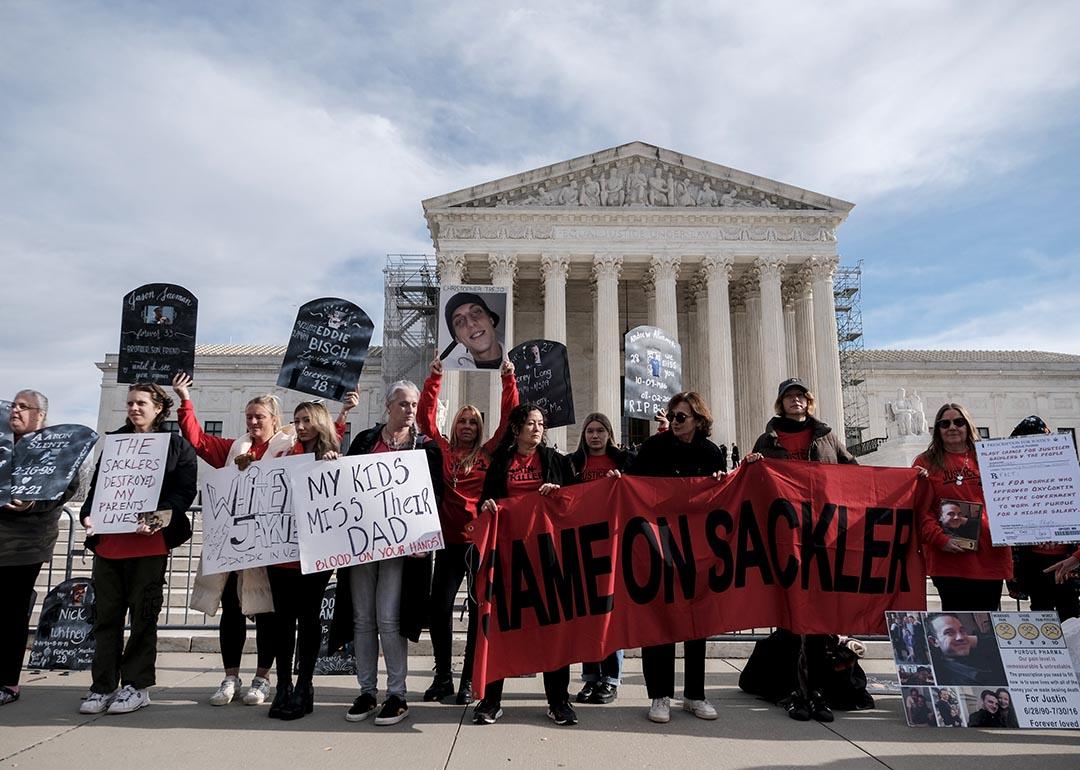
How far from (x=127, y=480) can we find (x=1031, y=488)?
6.93m

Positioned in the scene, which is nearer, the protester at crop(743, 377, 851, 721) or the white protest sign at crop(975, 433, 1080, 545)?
the white protest sign at crop(975, 433, 1080, 545)

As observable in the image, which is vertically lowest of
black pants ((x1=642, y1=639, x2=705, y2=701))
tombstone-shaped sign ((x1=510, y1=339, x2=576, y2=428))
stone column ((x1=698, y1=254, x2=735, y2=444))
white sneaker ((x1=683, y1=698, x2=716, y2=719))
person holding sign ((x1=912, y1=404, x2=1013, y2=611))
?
white sneaker ((x1=683, y1=698, x2=716, y2=719))

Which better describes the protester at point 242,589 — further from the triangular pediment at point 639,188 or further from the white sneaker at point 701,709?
the triangular pediment at point 639,188

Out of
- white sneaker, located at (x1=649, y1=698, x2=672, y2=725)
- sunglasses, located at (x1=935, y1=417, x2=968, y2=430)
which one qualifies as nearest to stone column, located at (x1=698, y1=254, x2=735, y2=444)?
sunglasses, located at (x1=935, y1=417, x2=968, y2=430)

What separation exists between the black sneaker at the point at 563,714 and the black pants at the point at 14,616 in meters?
4.26

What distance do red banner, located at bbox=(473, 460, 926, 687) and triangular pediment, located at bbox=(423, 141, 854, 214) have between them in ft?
95.9

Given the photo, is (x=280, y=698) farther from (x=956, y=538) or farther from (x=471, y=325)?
(x=956, y=538)

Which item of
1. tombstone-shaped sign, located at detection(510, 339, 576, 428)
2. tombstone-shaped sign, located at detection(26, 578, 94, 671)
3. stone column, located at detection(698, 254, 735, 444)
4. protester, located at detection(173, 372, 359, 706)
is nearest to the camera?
protester, located at detection(173, 372, 359, 706)

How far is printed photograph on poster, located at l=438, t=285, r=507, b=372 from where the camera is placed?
8.37 metres

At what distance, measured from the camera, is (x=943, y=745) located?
15.0ft

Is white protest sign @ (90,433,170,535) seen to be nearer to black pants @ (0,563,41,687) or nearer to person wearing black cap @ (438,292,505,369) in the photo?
black pants @ (0,563,41,687)

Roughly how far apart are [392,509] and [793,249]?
31722 millimetres

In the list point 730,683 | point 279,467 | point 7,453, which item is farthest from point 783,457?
point 7,453

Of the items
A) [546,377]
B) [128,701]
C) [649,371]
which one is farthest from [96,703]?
[649,371]
